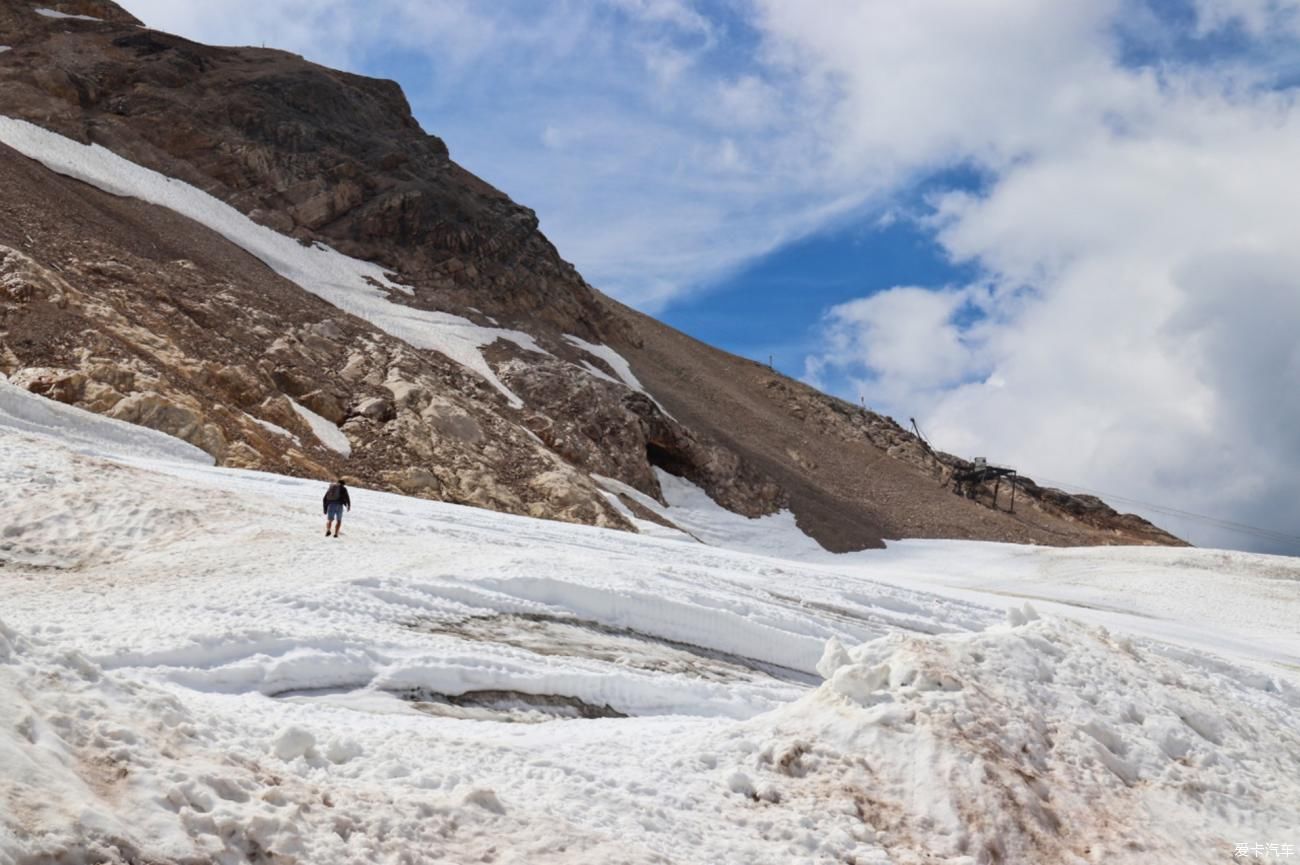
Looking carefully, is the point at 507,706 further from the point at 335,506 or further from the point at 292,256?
the point at 292,256

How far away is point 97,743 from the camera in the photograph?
16.7ft

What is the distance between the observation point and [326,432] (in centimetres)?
2859

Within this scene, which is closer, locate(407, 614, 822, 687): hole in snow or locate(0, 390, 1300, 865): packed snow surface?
locate(0, 390, 1300, 865): packed snow surface

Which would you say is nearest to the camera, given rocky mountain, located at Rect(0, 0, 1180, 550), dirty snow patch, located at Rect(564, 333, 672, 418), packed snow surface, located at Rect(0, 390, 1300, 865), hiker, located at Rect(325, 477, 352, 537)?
packed snow surface, located at Rect(0, 390, 1300, 865)

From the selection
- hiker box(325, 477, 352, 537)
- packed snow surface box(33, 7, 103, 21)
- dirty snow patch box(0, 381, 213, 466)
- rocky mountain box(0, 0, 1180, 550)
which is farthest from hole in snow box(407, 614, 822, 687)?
packed snow surface box(33, 7, 103, 21)

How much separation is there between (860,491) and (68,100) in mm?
39514

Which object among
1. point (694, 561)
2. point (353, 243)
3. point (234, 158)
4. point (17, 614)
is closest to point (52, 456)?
point (17, 614)

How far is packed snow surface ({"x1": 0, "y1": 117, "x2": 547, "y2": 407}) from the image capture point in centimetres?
3916

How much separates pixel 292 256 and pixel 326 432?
1738 centimetres

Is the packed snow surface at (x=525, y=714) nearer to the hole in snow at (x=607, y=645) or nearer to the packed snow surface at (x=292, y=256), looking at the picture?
the hole in snow at (x=607, y=645)

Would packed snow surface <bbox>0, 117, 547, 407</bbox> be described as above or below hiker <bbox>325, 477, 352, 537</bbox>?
above

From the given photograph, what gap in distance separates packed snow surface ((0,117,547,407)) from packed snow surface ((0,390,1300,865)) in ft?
79.1

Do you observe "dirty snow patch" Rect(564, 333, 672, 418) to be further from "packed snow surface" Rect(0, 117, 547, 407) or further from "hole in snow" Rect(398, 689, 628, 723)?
"hole in snow" Rect(398, 689, 628, 723)

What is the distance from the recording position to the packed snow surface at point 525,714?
5.21 m
